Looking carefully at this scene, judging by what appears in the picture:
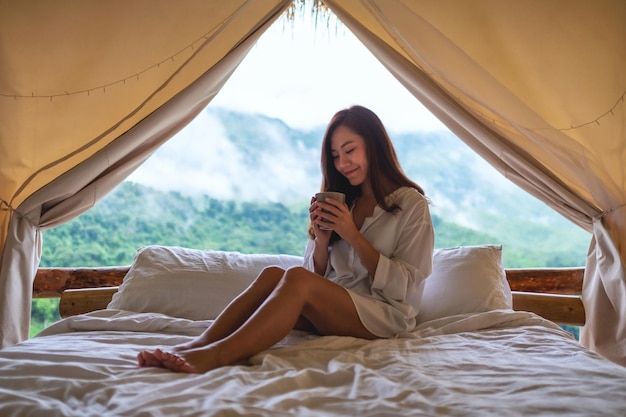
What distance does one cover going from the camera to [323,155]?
2.41 m

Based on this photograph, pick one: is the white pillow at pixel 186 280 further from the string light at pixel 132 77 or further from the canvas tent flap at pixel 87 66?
the string light at pixel 132 77

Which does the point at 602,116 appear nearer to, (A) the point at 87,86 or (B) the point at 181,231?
(A) the point at 87,86

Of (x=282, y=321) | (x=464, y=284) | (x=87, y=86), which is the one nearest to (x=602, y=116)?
(x=464, y=284)

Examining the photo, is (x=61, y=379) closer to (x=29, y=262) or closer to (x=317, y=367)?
(x=317, y=367)

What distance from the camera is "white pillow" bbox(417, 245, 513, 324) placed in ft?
7.81

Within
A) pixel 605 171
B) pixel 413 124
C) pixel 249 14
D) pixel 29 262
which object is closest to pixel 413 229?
pixel 605 171

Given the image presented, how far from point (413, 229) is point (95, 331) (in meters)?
1.12

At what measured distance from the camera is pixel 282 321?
→ 1689 millimetres

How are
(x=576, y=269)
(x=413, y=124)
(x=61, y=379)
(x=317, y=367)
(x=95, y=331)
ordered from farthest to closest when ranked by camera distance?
(x=413, y=124) < (x=576, y=269) < (x=95, y=331) < (x=317, y=367) < (x=61, y=379)

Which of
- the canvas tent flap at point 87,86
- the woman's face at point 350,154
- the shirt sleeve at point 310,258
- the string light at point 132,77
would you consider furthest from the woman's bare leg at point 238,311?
the string light at point 132,77

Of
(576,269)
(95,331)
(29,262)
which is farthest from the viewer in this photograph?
(576,269)

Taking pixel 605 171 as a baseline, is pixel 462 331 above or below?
below

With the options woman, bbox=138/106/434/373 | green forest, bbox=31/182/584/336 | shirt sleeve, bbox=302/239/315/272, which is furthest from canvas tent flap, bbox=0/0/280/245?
green forest, bbox=31/182/584/336

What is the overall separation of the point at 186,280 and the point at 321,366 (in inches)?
42.2
